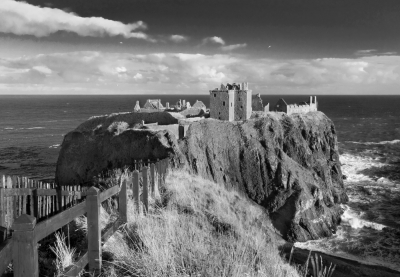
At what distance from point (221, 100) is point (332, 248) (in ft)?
77.5

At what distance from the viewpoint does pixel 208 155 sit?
39.7 meters

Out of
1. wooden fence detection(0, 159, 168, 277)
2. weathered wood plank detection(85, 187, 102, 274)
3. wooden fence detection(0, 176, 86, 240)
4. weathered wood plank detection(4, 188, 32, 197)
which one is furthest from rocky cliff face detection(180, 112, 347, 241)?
weathered wood plank detection(85, 187, 102, 274)

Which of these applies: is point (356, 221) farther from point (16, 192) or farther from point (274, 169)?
point (16, 192)

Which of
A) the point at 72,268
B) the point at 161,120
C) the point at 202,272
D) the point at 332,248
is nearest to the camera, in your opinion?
the point at 72,268

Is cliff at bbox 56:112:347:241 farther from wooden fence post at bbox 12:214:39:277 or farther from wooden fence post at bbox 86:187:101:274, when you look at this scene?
wooden fence post at bbox 12:214:39:277

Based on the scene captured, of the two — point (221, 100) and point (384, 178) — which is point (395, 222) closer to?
point (384, 178)

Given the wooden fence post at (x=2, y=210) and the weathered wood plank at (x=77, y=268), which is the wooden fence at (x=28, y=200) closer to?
the wooden fence post at (x=2, y=210)

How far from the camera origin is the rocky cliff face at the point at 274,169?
37406mm

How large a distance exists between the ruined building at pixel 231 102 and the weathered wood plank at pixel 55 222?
42.2 metres

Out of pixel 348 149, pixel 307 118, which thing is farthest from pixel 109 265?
pixel 348 149

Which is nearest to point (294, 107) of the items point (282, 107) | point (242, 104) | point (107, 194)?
point (282, 107)

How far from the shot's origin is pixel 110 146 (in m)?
39.6

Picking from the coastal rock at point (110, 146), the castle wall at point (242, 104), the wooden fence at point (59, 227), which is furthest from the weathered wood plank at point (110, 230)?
the castle wall at point (242, 104)

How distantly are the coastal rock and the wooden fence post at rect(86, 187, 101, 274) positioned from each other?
1031 inches
